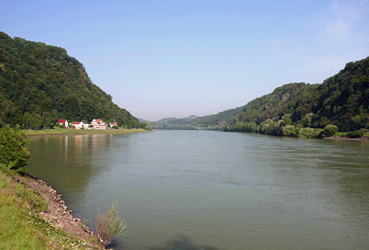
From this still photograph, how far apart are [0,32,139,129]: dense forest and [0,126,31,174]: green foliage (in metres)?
61.3

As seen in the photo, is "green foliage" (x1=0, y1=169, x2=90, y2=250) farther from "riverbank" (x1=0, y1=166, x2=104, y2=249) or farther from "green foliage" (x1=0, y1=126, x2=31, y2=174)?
"green foliage" (x1=0, y1=126, x2=31, y2=174)

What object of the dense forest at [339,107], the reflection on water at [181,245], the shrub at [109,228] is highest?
the dense forest at [339,107]

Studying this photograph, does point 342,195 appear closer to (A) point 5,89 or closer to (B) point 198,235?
(B) point 198,235

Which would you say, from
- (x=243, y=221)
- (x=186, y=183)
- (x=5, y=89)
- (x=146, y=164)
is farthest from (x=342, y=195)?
(x=5, y=89)

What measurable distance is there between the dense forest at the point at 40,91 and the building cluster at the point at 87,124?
8.37ft

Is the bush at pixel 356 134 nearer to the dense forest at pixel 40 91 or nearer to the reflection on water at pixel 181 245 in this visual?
the reflection on water at pixel 181 245

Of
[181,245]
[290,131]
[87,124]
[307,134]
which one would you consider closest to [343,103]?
[290,131]

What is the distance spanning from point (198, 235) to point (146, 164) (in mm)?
22868

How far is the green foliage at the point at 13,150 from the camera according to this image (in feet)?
58.1

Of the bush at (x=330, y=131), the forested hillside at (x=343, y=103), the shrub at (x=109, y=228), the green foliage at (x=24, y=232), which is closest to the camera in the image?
the green foliage at (x=24, y=232)

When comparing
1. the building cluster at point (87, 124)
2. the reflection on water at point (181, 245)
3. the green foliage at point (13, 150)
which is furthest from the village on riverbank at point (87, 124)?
the reflection on water at point (181, 245)

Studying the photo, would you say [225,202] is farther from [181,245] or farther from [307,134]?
[307,134]

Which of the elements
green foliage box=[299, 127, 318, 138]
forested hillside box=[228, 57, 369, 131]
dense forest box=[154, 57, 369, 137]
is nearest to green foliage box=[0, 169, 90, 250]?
green foliage box=[299, 127, 318, 138]

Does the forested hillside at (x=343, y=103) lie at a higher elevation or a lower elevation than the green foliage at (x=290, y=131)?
higher
